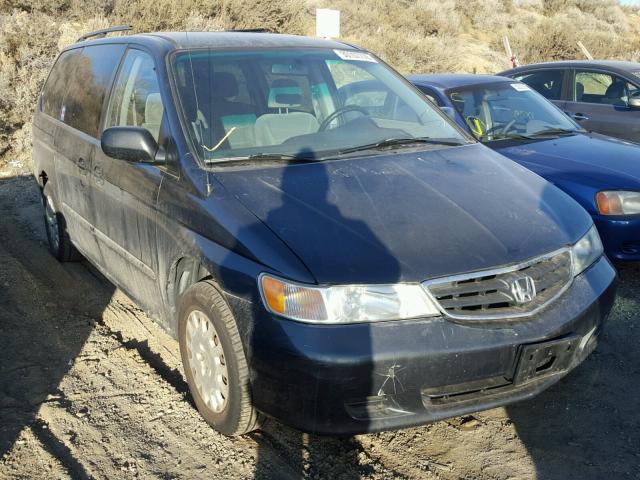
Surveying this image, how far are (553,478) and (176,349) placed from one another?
90.4 inches

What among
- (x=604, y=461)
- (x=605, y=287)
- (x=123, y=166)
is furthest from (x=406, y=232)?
(x=123, y=166)

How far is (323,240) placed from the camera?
2.74 meters

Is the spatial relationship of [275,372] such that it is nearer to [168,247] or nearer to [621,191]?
[168,247]

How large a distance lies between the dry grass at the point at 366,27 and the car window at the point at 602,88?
786 cm

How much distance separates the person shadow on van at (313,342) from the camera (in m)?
2.52

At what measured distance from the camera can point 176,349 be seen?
4059mm

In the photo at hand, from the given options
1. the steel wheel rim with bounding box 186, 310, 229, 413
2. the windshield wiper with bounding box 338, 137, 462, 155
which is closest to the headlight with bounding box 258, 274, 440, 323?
the steel wheel rim with bounding box 186, 310, 229, 413

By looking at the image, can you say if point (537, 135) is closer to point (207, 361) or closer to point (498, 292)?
point (498, 292)

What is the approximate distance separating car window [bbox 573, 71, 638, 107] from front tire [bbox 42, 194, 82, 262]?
6.24m

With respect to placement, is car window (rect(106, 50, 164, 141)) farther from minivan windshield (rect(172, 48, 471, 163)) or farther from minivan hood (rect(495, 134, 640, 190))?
minivan hood (rect(495, 134, 640, 190))

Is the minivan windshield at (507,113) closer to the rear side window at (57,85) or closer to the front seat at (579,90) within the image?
the front seat at (579,90)

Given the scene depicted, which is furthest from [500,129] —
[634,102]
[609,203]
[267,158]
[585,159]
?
[267,158]

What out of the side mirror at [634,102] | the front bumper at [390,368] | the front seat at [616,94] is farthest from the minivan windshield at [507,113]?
the front bumper at [390,368]

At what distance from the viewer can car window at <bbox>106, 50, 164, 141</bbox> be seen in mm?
3664
